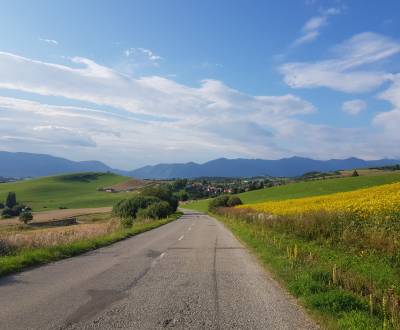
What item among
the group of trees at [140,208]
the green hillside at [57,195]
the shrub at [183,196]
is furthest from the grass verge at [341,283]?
the shrub at [183,196]

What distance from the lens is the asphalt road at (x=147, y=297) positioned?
7121 millimetres

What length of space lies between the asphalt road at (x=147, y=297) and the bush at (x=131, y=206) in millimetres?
51987

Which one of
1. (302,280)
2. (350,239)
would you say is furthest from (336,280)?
(350,239)

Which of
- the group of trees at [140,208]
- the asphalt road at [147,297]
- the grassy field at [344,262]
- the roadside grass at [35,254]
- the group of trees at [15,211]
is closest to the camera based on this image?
the asphalt road at [147,297]

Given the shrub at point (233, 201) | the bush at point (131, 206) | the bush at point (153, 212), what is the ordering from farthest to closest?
the shrub at point (233, 201), the bush at point (131, 206), the bush at point (153, 212)

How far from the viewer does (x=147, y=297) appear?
29.4ft

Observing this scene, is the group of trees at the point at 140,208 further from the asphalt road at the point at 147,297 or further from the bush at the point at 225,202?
the asphalt road at the point at 147,297

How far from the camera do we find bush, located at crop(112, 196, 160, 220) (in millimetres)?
65938

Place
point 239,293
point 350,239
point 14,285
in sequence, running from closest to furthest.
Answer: point 239,293
point 14,285
point 350,239

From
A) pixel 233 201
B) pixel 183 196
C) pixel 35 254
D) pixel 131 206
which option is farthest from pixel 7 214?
pixel 35 254

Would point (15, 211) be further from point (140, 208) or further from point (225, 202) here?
point (140, 208)

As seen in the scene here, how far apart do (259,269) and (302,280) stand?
315cm

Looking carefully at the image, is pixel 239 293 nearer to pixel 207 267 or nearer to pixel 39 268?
pixel 207 267

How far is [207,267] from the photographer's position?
13.5 m
